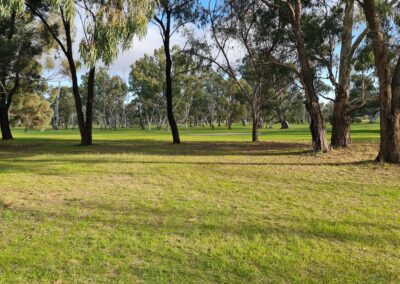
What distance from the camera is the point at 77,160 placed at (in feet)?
48.3

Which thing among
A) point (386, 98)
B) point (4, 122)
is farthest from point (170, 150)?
point (4, 122)

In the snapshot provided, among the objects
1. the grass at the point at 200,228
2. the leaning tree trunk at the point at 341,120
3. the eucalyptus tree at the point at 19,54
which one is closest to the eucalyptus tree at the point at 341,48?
the leaning tree trunk at the point at 341,120

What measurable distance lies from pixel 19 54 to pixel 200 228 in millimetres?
20130

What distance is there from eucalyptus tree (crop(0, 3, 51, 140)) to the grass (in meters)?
12.0

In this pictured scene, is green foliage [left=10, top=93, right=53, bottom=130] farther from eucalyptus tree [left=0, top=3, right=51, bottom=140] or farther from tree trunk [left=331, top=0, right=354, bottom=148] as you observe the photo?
tree trunk [left=331, top=0, right=354, bottom=148]

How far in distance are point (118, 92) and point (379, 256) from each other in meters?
90.6

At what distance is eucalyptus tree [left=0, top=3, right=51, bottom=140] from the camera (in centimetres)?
2068

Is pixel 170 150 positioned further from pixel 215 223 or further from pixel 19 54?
pixel 215 223

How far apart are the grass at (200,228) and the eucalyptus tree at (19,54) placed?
1199cm

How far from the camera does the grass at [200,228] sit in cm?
432

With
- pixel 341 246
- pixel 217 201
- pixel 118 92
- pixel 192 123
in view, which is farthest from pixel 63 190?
pixel 192 123

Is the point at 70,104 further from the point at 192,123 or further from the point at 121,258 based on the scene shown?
the point at 121,258

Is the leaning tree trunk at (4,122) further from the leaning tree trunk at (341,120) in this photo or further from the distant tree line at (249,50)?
the leaning tree trunk at (341,120)

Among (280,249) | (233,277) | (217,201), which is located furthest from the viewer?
(217,201)
